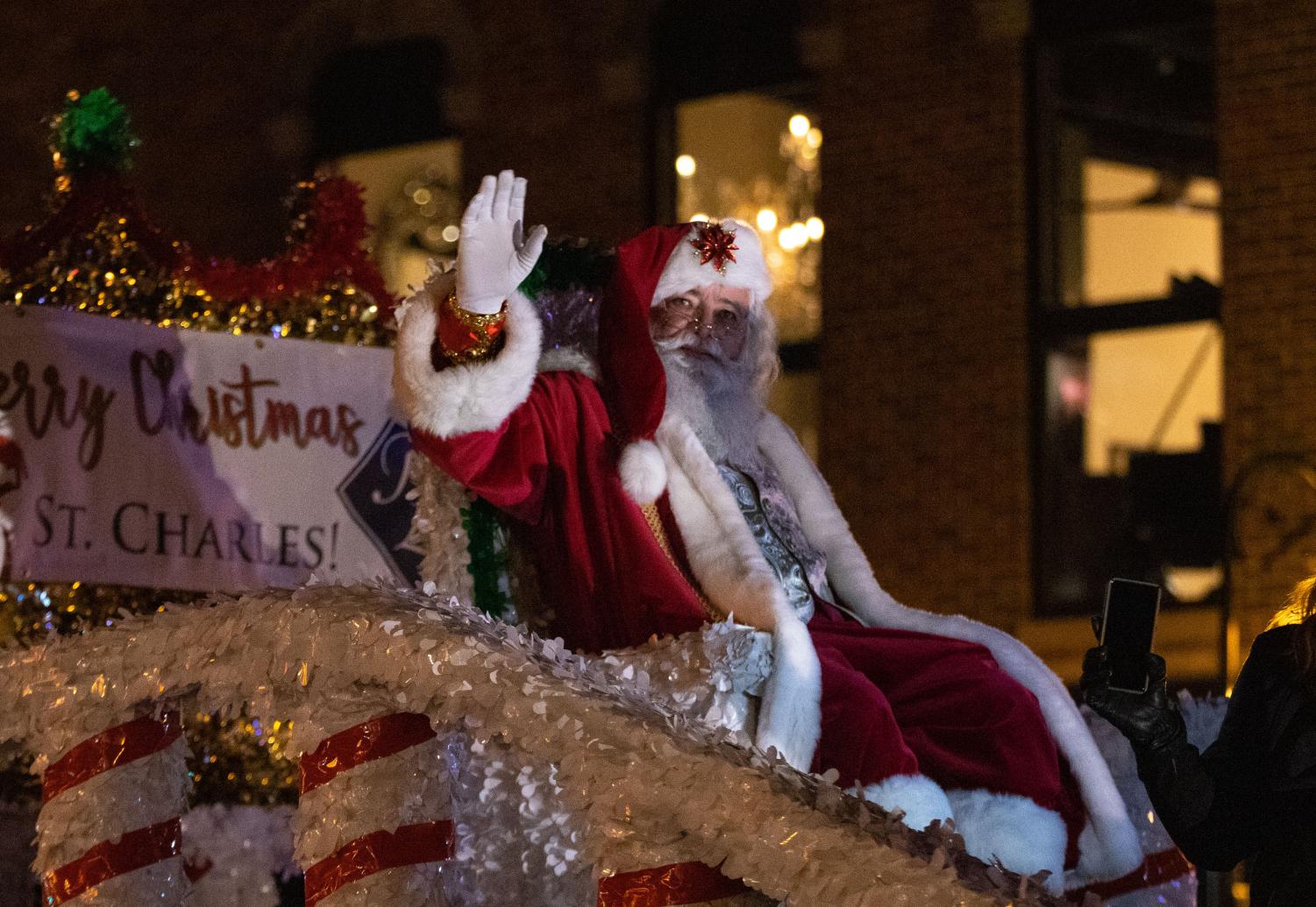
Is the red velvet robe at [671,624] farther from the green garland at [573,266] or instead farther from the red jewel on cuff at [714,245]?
the red jewel on cuff at [714,245]

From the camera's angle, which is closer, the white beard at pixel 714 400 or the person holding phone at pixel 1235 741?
the person holding phone at pixel 1235 741

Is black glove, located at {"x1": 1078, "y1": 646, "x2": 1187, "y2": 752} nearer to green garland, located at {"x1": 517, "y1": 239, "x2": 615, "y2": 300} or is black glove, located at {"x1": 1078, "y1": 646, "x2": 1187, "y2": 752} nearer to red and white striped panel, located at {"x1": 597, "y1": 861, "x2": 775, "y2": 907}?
red and white striped panel, located at {"x1": 597, "y1": 861, "x2": 775, "y2": 907}

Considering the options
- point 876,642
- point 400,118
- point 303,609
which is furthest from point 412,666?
point 400,118

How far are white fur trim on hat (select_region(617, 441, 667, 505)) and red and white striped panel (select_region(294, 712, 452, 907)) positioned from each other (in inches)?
50.4

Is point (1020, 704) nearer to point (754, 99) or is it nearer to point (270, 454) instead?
point (270, 454)

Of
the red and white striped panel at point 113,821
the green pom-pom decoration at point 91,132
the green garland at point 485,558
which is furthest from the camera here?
the green pom-pom decoration at point 91,132

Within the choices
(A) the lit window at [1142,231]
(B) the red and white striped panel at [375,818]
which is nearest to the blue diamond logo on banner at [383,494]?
(B) the red and white striped panel at [375,818]

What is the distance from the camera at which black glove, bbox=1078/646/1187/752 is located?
2936 mm

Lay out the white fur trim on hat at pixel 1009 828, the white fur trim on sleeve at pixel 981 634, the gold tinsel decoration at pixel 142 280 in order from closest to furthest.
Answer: the white fur trim on hat at pixel 1009 828, the white fur trim on sleeve at pixel 981 634, the gold tinsel decoration at pixel 142 280

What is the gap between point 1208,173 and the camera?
949 centimetres

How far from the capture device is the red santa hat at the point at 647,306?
429 centimetres

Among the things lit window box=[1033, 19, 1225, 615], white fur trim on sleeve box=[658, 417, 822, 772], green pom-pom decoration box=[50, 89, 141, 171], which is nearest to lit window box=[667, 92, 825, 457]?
lit window box=[1033, 19, 1225, 615]

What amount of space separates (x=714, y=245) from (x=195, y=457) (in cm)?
170

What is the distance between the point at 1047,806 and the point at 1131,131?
6.51 metres
